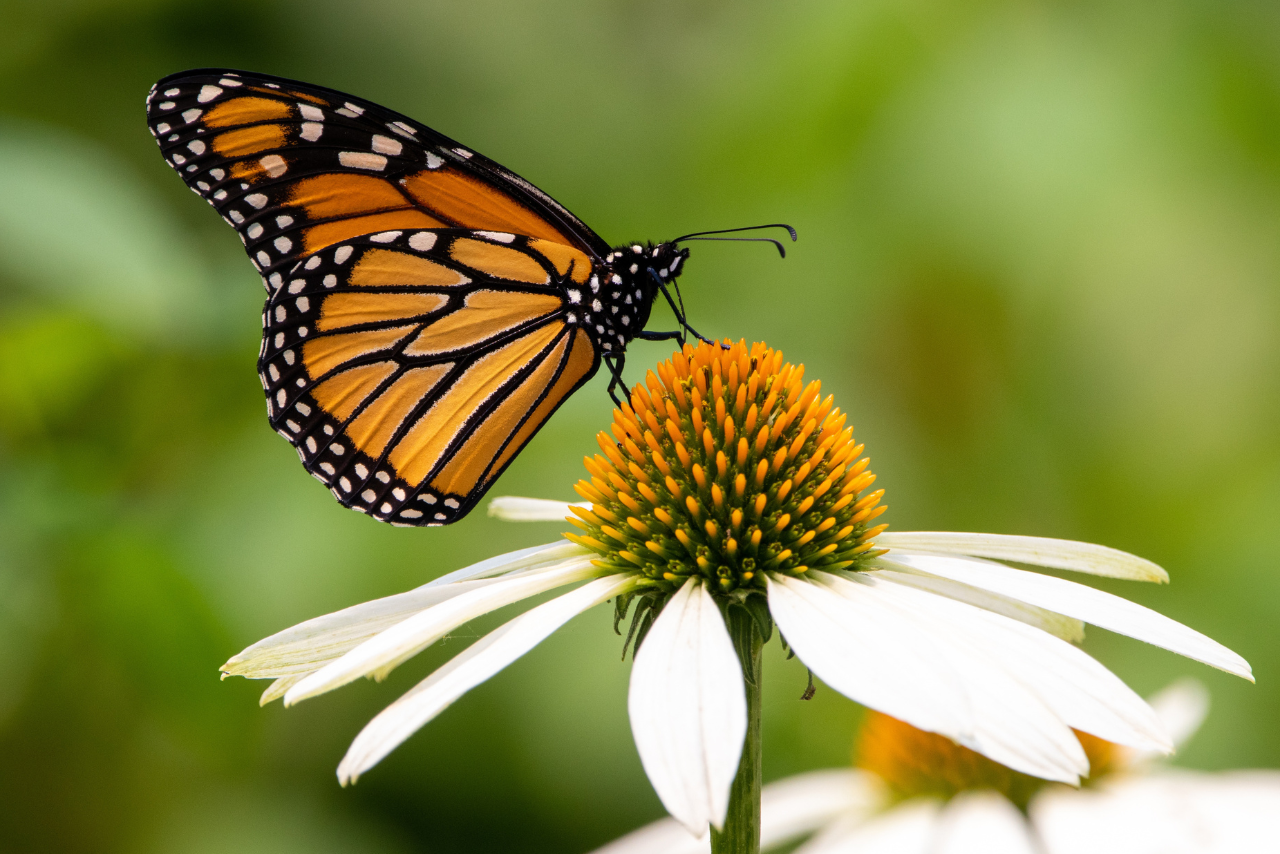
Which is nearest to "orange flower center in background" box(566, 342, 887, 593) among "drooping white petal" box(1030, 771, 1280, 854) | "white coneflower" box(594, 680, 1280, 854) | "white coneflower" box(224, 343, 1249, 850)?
"white coneflower" box(224, 343, 1249, 850)

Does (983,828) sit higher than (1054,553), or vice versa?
(1054,553)

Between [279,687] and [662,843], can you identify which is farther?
[662,843]

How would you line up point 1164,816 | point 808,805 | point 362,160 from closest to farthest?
1. point 1164,816
2. point 362,160
3. point 808,805

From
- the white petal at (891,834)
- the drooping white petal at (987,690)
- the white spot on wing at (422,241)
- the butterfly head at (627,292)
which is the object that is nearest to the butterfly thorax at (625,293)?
the butterfly head at (627,292)

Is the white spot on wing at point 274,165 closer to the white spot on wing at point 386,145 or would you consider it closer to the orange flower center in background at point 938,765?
the white spot on wing at point 386,145

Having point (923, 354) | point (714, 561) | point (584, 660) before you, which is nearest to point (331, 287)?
point (714, 561)

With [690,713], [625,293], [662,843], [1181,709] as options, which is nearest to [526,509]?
[625,293]

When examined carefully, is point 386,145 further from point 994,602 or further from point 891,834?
point 891,834
